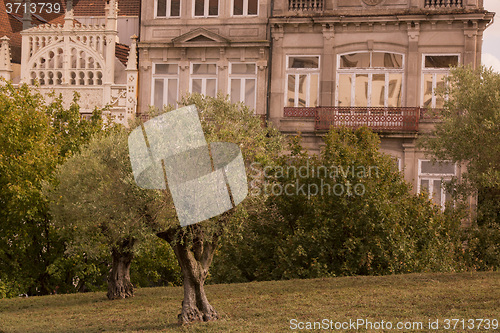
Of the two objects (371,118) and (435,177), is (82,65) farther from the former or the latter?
(435,177)

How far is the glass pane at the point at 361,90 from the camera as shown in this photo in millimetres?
34438

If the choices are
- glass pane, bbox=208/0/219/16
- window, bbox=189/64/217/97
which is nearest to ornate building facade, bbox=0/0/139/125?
window, bbox=189/64/217/97

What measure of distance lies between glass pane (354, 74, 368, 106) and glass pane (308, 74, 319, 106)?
1690 millimetres

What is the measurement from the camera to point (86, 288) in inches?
1298

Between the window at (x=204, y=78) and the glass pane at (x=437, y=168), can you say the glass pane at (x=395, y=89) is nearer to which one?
the glass pane at (x=437, y=168)

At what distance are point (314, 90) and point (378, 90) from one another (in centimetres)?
277

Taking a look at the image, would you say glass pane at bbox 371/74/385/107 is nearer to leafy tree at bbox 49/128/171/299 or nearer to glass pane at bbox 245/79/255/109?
glass pane at bbox 245/79/255/109

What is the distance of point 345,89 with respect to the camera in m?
34.6

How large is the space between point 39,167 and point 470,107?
600 inches

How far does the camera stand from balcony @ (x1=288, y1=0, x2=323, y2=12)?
115 ft

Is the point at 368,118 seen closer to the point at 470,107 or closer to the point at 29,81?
the point at 470,107

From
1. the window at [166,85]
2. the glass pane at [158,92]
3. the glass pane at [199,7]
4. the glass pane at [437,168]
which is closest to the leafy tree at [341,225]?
the glass pane at [437,168]

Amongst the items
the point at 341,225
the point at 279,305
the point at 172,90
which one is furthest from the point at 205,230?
the point at 172,90

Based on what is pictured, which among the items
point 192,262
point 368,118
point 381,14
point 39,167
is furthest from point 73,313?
point 381,14
